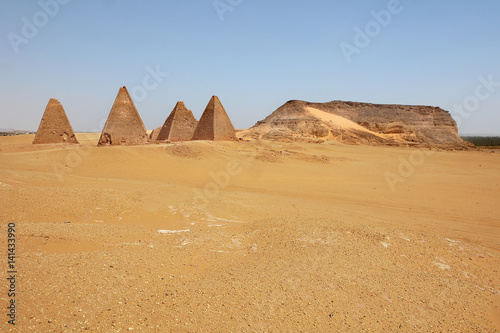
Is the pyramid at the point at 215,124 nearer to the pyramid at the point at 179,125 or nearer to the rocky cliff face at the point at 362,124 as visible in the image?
the pyramid at the point at 179,125

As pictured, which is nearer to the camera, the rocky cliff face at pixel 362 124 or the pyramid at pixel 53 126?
the pyramid at pixel 53 126

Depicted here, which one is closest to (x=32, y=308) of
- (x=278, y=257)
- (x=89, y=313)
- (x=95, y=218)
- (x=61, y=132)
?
(x=89, y=313)

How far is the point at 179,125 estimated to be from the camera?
18.5 m

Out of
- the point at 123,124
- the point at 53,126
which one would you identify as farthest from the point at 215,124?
the point at 53,126

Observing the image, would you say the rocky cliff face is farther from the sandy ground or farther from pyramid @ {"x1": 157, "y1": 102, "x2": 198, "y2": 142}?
the sandy ground

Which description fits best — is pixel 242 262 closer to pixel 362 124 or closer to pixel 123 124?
pixel 123 124

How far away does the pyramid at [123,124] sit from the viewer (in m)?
12.6

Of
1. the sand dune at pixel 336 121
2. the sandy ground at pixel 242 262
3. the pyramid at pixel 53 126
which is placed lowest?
the sandy ground at pixel 242 262

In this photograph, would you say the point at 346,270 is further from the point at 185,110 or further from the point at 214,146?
the point at 185,110

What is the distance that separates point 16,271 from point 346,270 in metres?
2.94

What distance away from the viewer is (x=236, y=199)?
6254 millimetres

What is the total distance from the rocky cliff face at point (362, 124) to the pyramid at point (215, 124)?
24.8ft

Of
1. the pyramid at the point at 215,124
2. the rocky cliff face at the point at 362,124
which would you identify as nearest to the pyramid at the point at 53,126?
the pyramid at the point at 215,124

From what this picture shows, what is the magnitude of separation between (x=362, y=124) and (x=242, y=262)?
31243 millimetres
